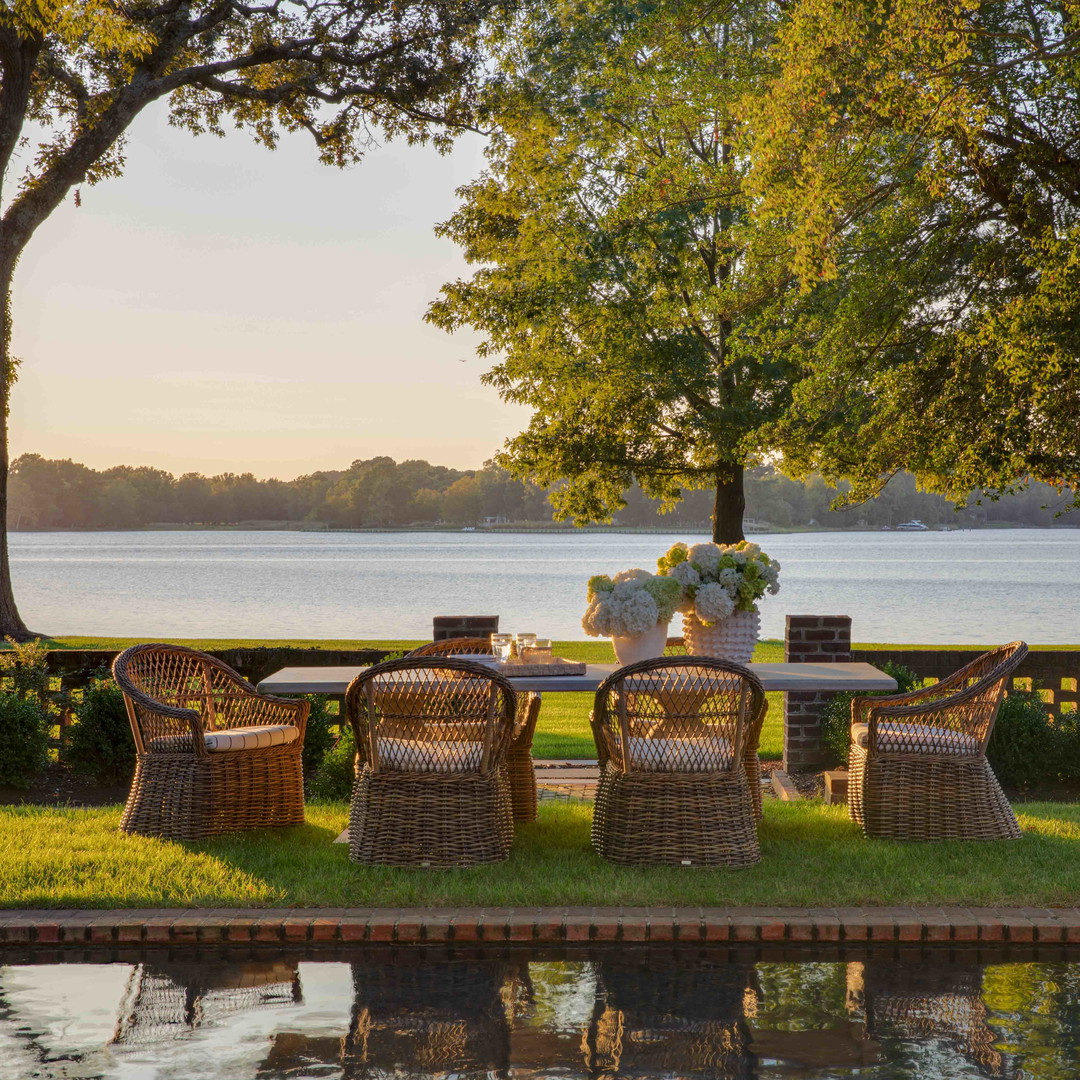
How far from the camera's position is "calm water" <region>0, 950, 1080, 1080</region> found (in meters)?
3.49

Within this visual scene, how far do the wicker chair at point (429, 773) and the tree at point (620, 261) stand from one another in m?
10.7

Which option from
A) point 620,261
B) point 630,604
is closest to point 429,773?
point 630,604

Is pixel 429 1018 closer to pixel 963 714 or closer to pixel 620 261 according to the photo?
pixel 963 714

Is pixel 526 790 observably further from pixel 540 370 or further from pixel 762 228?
pixel 540 370

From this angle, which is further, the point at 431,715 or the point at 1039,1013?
the point at 431,715

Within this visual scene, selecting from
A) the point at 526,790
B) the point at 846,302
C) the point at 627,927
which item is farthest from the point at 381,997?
the point at 846,302

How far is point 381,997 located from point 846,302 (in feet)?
33.1

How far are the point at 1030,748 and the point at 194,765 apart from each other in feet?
16.8

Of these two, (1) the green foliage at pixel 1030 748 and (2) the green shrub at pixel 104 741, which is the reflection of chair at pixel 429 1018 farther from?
(1) the green foliage at pixel 1030 748

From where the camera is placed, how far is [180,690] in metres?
6.62

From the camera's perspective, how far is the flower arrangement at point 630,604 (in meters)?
5.96

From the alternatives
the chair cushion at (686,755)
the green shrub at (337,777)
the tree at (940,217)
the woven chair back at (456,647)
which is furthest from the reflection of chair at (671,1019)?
the tree at (940,217)

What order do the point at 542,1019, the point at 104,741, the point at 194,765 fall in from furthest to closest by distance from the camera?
the point at 104,741 < the point at 194,765 < the point at 542,1019

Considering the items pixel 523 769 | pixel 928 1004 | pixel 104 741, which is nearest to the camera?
Result: pixel 928 1004
